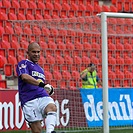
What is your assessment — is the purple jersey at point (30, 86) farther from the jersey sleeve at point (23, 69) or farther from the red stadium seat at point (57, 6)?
the red stadium seat at point (57, 6)

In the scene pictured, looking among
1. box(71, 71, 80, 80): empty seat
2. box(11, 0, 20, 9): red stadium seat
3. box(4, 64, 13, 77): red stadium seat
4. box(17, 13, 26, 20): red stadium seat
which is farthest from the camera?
box(11, 0, 20, 9): red stadium seat

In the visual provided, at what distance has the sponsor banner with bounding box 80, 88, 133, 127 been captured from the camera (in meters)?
12.0

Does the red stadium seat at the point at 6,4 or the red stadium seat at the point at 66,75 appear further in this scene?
the red stadium seat at the point at 6,4

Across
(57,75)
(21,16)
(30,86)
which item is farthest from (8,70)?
(30,86)

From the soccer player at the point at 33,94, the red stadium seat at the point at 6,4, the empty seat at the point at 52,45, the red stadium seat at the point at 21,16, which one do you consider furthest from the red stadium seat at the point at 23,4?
the soccer player at the point at 33,94

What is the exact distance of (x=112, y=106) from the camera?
12.6 m

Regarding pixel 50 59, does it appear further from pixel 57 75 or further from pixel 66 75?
pixel 66 75

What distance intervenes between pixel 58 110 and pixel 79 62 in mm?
1334

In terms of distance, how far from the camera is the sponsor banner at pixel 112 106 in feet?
39.4

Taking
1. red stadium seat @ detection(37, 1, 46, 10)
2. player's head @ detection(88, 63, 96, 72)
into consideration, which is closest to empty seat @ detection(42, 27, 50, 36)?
player's head @ detection(88, 63, 96, 72)

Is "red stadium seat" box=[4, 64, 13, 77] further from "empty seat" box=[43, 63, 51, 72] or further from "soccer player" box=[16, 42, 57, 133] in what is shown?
"soccer player" box=[16, 42, 57, 133]

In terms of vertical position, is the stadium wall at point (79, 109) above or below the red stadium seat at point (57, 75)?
below

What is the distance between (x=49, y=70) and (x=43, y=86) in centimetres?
447

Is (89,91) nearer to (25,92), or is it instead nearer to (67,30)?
(67,30)
